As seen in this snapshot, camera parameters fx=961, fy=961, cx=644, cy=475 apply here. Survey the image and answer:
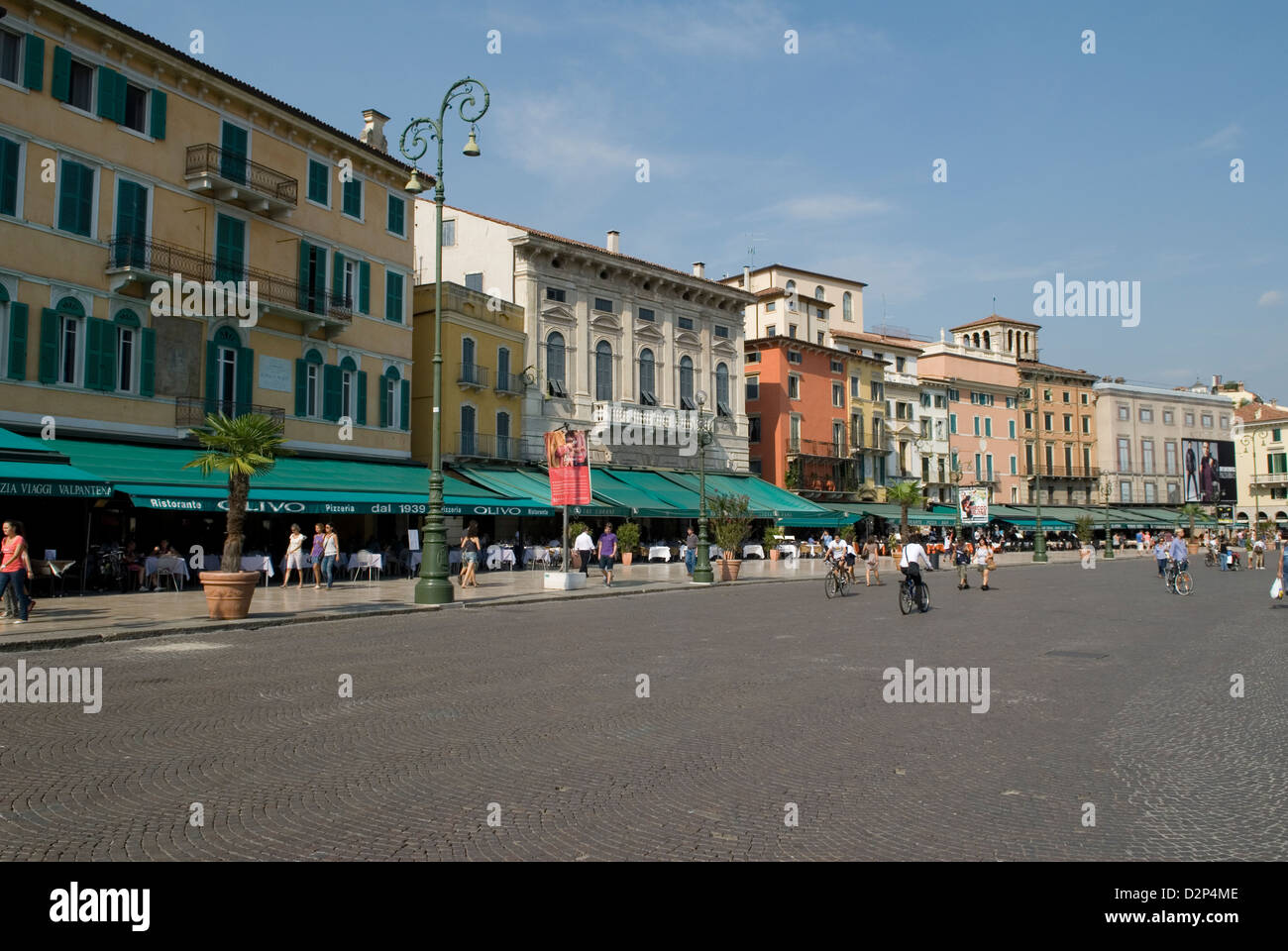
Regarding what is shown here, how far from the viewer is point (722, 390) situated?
50.4 meters

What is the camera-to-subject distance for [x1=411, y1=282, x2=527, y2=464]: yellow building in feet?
119

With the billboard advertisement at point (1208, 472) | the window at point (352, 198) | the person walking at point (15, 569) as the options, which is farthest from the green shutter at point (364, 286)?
the billboard advertisement at point (1208, 472)

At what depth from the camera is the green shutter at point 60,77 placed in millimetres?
22219

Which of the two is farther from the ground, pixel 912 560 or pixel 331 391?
pixel 331 391

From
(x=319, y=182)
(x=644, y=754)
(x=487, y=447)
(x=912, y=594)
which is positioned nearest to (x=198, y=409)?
(x=319, y=182)

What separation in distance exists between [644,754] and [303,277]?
25992 millimetres

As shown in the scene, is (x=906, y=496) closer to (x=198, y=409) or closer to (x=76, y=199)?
(x=198, y=409)

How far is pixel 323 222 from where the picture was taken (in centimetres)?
3005

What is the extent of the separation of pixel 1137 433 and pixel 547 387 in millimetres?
63362

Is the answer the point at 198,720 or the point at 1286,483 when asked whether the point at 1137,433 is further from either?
the point at 198,720

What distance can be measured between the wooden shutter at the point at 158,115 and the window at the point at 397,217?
873cm

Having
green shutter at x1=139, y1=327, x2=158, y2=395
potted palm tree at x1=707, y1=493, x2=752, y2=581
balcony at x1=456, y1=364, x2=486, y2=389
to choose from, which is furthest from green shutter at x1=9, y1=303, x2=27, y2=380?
potted palm tree at x1=707, y1=493, x2=752, y2=581

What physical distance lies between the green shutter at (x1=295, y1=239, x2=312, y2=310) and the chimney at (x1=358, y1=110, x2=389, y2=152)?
704 centimetres

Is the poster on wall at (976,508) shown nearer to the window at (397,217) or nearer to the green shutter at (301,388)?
the window at (397,217)
